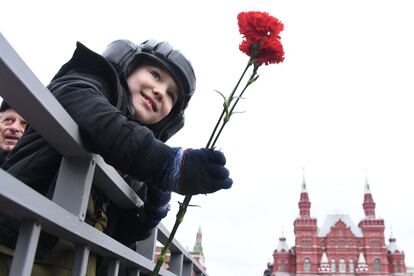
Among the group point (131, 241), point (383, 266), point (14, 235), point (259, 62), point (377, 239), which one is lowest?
point (14, 235)

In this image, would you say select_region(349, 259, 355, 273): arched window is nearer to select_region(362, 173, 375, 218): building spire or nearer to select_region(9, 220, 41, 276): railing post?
select_region(362, 173, 375, 218): building spire

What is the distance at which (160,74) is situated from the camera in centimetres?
152

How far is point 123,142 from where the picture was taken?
927 millimetres

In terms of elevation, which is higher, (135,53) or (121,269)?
(135,53)

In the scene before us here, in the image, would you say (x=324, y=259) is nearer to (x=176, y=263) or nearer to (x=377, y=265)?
(x=377, y=265)

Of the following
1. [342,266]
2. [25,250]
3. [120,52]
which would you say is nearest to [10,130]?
[120,52]

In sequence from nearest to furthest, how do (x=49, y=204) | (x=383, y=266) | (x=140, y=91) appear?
(x=49, y=204) < (x=140, y=91) < (x=383, y=266)

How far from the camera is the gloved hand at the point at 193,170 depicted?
94cm

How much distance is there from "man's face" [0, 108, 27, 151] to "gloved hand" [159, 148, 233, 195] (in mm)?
1468

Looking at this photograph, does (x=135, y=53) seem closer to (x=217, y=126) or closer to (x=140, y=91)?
(x=140, y=91)

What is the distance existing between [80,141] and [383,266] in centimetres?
4561

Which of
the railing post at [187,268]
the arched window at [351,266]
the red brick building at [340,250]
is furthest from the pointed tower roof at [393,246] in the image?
the railing post at [187,268]

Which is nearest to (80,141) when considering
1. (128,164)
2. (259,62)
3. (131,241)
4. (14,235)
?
(128,164)

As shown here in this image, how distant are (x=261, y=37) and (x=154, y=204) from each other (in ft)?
2.59
